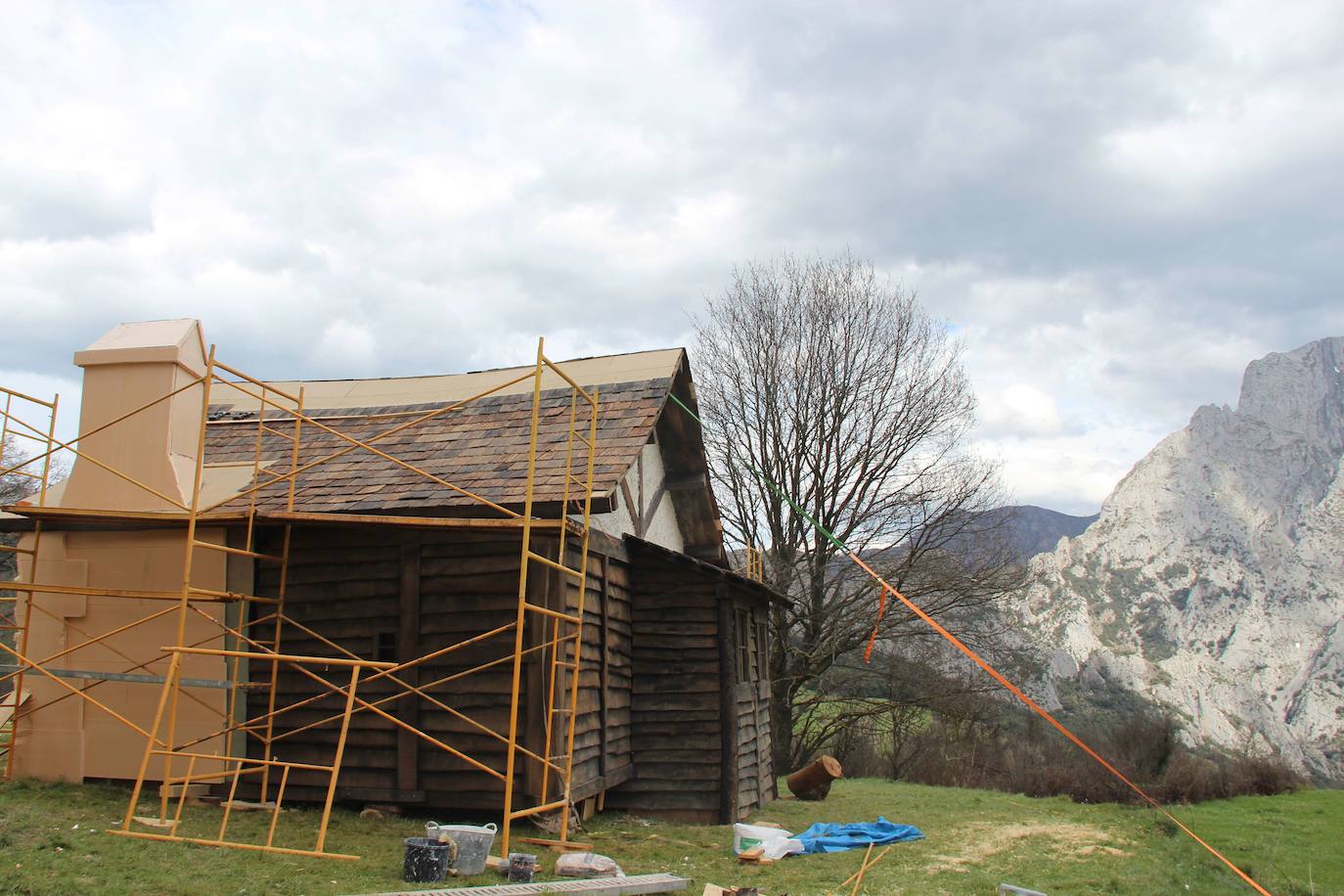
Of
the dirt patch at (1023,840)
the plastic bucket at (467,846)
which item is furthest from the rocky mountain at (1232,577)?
the plastic bucket at (467,846)

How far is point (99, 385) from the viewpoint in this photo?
11.1 m

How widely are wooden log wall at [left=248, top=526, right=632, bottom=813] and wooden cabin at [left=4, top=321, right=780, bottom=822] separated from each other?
22 mm

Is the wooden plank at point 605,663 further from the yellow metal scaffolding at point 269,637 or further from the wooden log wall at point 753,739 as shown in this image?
the wooden log wall at point 753,739

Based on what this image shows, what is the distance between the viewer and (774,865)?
910 centimetres

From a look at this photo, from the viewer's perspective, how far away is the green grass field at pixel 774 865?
6.80 meters

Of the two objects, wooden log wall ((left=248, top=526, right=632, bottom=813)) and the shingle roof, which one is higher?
the shingle roof

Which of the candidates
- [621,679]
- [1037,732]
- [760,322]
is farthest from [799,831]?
[1037,732]

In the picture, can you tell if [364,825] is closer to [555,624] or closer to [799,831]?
[555,624]

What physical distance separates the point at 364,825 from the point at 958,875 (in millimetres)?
5872

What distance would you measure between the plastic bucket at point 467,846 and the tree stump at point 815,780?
357 inches

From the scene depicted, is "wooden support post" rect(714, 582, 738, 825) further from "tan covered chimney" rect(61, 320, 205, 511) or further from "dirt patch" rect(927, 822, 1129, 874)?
"tan covered chimney" rect(61, 320, 205, 511)

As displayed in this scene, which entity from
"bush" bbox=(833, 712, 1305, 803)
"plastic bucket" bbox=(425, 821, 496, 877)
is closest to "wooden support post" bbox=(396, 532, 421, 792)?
"plastic bucket" bbox=(425, 821, 496, 877)

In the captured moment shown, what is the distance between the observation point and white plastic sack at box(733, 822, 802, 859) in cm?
952

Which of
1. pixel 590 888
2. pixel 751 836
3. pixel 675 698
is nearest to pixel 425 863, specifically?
pixel 590 888
